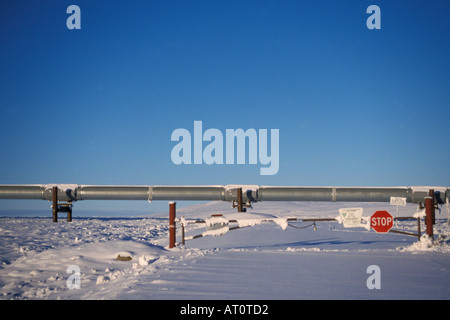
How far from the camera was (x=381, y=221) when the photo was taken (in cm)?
1030

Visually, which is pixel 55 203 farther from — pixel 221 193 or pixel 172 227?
pixel 172 227

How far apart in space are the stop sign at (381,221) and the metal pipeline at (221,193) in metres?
10.6

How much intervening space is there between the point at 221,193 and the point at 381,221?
1180 cm

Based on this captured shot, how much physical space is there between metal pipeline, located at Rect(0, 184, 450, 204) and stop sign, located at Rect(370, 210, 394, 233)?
34.9 ft

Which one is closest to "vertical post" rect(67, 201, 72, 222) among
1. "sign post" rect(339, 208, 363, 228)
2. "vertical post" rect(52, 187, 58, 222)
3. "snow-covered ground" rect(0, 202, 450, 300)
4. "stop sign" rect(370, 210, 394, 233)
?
"vertical post" rect(52, 187, 58, 222)

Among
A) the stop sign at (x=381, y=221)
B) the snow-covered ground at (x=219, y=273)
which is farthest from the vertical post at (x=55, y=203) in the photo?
the stop sign at (x=381, y=221)

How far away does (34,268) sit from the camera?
7.88 metres

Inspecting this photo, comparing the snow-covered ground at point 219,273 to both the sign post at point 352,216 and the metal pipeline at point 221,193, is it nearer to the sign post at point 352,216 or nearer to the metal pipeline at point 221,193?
the sign post at point 352,216

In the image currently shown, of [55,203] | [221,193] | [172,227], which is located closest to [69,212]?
[55,203]

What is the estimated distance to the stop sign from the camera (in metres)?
10.3

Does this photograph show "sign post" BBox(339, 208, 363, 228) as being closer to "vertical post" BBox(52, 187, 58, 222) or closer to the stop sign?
the stop sign
